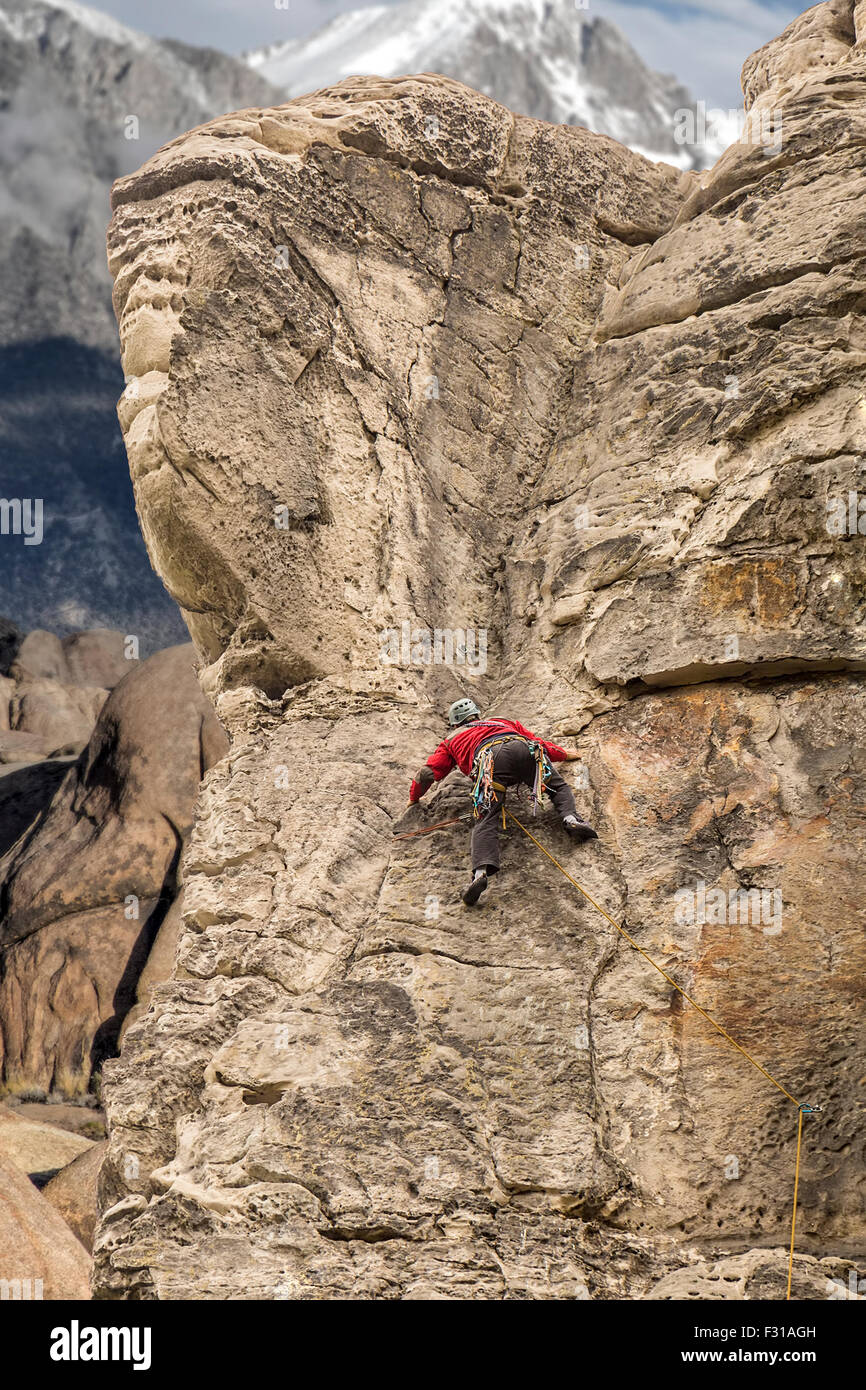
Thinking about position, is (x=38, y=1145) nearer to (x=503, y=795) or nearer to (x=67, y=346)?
(x=503, y=795)

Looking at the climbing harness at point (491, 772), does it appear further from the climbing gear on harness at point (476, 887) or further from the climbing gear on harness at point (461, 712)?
the climbing gear on harness at point (461, 712)

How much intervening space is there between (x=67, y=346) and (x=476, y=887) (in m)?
29.3

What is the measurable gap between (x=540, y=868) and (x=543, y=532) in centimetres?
237

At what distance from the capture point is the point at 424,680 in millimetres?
7191

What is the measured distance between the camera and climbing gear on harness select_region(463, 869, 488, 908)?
5.79 metres

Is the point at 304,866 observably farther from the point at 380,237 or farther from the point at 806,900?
the point at 380,237

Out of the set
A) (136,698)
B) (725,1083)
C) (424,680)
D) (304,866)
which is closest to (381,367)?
(424,680)

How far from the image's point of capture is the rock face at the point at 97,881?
557 inches

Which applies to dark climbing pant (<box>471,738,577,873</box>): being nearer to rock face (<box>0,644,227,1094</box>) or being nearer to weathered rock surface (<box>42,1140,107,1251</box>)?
weathered rock surface (<box>42,1140,107,1251</box>)

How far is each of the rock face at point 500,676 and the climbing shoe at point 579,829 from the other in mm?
124

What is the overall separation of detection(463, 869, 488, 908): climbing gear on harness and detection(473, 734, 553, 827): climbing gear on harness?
303 millimetres

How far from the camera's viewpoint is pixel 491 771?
589cm

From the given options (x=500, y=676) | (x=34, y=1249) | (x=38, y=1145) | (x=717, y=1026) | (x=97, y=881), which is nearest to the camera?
(x=717, y=1026)

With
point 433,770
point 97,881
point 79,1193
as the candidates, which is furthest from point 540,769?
point 97,881
